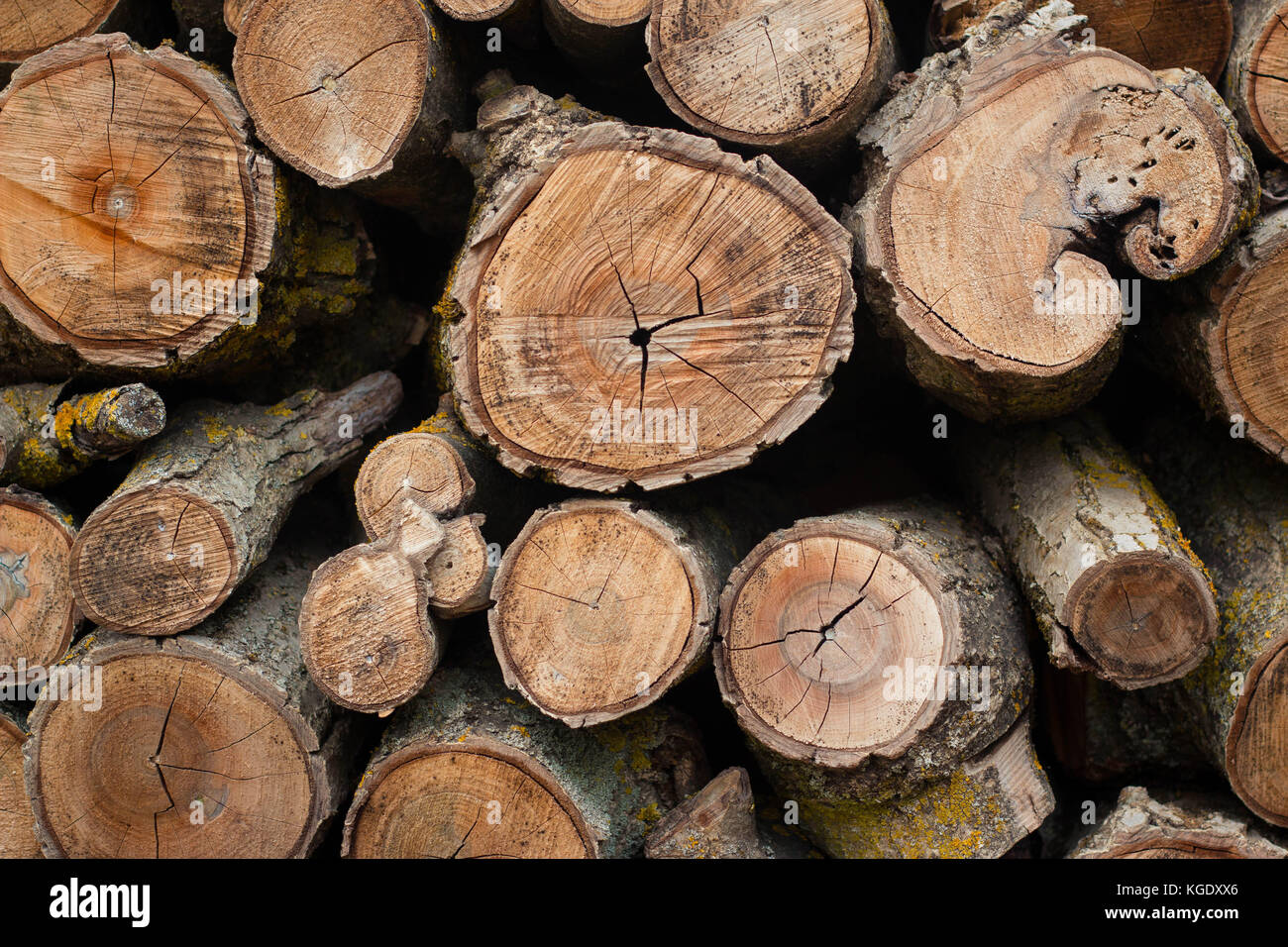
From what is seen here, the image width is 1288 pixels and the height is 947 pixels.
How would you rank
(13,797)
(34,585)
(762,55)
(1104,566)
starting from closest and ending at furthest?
1. (1104,566)
2. (762,55)
3. (34,585)
4. (13,797)

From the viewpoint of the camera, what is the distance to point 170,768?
270 cm

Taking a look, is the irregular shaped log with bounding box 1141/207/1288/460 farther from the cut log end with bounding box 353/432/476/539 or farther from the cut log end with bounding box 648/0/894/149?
the cut log end with bounding box 353/432/476/539

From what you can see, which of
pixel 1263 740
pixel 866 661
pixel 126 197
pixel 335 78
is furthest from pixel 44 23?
pixel 1263 740

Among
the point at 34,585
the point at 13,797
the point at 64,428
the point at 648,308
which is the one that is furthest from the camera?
the point at 13,797

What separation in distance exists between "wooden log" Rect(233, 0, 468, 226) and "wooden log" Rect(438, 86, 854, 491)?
45 centimetres

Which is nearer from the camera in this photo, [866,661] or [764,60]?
[866,661]

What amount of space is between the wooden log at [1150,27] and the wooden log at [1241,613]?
45.4 inches

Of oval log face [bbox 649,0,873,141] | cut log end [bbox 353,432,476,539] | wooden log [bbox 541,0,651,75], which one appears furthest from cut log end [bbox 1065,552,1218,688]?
wooden log [bbox 541,0,651,75]

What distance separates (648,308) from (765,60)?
75cm

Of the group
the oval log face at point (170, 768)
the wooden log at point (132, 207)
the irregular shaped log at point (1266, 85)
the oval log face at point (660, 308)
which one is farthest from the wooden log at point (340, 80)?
the irregular shaped log at point (1266, 85)

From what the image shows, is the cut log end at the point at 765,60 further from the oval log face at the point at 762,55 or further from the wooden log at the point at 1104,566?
the wooden log at the point at 1104,566

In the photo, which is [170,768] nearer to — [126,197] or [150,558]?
[150,558]

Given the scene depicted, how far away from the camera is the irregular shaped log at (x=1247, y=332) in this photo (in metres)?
2.42

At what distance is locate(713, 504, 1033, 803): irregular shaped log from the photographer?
2361mm
